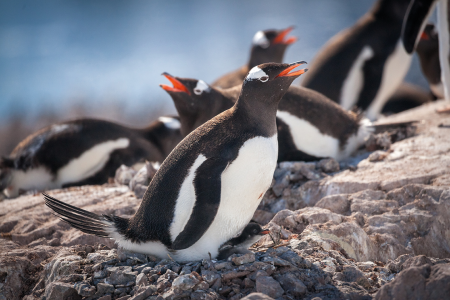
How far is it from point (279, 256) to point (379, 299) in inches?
24.6

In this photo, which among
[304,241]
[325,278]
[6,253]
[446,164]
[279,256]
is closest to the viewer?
[325,278]

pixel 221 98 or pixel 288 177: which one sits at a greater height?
pixel 221 98

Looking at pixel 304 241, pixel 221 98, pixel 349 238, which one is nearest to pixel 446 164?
pixel 349 238

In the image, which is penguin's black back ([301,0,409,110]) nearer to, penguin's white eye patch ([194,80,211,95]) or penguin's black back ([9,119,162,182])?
penguin's white eye patch ([194,80,211,95])

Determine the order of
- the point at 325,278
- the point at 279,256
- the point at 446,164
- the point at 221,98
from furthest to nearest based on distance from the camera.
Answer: the point at 221,98
the point at 446,164
the point at 279,256
the point at 325,278

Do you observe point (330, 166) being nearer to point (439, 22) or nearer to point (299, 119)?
point (299, 119)

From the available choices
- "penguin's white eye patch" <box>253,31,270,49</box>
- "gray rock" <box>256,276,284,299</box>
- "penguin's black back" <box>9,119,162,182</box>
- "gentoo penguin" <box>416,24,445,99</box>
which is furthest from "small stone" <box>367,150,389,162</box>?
"gentoo penguin" <box>416,24,445,99</box>

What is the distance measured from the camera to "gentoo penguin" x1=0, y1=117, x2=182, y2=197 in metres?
4.82

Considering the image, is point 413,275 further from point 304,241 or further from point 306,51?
point 306,51

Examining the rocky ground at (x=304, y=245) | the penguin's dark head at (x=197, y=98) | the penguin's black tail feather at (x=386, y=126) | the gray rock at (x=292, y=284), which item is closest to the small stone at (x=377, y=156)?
the rocky ground at (x=304, y=245)

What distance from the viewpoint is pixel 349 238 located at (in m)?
2.56

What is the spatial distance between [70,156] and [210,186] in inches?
127

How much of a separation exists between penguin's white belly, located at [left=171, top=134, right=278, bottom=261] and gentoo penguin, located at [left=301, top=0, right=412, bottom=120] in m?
3.54

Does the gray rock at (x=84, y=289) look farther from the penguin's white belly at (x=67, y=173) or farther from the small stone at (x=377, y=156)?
the penguin's white belly at (x=67, y=173)
